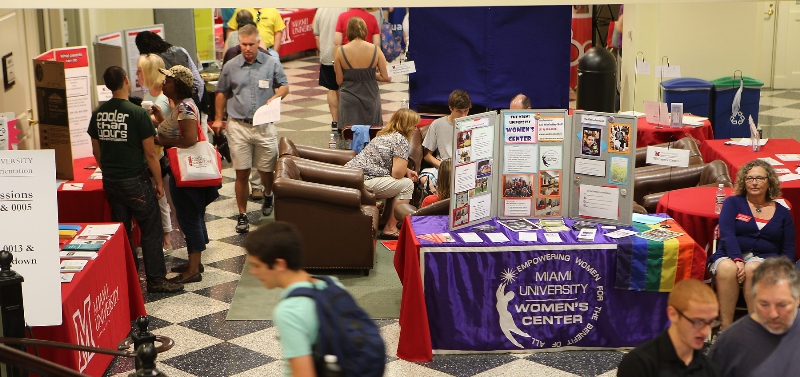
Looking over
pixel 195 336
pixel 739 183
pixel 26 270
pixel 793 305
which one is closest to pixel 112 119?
pixel 195 336

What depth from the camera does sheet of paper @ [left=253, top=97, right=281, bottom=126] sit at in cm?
777

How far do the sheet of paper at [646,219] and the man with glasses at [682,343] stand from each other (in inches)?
101

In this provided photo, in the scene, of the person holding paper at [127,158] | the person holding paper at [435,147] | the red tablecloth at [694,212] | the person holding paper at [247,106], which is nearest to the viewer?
the person holding paper at [127,158]

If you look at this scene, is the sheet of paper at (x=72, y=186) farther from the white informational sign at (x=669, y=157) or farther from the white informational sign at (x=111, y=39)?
the white informational sign at (x=669, y=157)

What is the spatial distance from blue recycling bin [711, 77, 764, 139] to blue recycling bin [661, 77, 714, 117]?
10 cm

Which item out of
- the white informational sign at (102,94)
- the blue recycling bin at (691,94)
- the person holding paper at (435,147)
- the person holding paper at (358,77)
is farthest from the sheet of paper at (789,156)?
the white informational sign at (102,94)

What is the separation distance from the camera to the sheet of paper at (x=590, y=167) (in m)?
5.56

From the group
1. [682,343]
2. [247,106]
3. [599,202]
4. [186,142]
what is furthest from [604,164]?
[247,106]

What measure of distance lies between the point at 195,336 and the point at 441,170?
180cm

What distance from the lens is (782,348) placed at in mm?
3350

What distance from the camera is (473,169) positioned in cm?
548

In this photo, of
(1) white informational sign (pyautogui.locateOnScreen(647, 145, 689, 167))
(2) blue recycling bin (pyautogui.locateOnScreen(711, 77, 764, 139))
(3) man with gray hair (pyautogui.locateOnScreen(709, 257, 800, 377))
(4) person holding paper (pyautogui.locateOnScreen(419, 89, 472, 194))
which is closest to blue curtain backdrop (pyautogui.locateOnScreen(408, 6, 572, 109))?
(2) blue recycling bin (pyautogui.locateOnScreen(711, 77, 764, 139))

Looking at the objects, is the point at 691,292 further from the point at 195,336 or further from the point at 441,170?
the point at 195,336

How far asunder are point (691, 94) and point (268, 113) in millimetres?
4435
